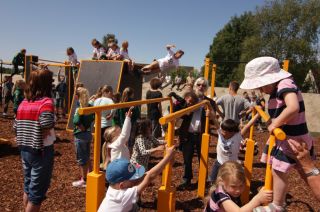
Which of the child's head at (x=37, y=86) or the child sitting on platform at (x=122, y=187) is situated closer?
the child sitting on platform at (x=122, y=187)

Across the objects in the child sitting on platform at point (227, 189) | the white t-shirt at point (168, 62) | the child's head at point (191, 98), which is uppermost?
the white t-shirt at point (168, 62)

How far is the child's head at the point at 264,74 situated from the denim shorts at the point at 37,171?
198 centimetres

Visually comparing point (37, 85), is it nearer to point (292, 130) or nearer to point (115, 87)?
point (292, 130)

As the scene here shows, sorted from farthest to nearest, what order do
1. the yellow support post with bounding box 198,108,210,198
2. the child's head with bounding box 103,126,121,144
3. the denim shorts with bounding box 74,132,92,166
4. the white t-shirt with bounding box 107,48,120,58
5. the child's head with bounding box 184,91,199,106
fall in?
the white t-shirt with bounding box 107,48,120,58 → the child's head with bounding box 184,91,199,106 → the denim shorts with bounding box 74,132,92,166 → the yellow support post with bounding box 198,108,210,198 → the child's head with bounding box 103,126,121,144

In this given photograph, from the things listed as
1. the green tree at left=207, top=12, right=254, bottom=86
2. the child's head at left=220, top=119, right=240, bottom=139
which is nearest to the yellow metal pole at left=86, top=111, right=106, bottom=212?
the child's head at left=220, top=119, right=240, bottom=139

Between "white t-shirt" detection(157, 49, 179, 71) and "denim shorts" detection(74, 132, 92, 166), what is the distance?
284 centimetres

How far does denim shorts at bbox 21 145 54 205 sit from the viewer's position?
2.85m

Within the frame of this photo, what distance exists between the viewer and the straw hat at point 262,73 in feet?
7.04

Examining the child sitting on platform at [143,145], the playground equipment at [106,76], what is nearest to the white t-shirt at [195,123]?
the child sitting on platform at [143,145]

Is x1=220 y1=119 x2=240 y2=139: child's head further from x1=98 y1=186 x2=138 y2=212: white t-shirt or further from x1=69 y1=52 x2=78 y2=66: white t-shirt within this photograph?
x1=69 y1=52 x2=78 y2=66: white t-shirt

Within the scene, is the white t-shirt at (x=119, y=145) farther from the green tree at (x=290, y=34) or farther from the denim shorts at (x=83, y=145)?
the green tree at (x=290, y=34)

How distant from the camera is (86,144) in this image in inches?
187

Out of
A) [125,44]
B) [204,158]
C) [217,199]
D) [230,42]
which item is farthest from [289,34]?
[217,199]

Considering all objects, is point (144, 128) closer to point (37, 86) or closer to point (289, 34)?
point (37, 86)
